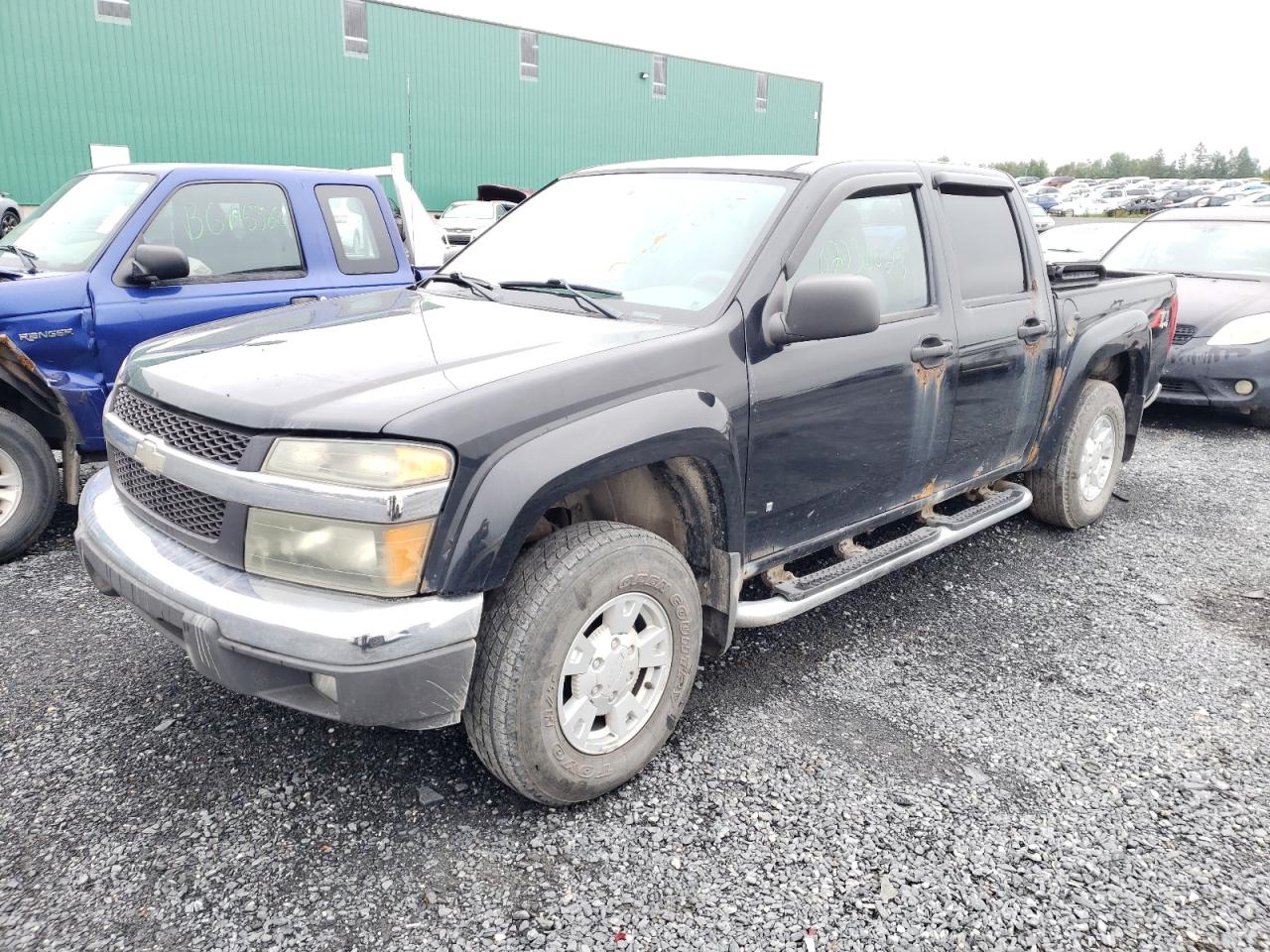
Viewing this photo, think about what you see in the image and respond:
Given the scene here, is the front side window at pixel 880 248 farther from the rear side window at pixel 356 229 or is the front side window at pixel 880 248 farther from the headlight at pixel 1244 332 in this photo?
the headlight at pixel 1244 332

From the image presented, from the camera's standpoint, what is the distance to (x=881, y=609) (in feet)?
12.9

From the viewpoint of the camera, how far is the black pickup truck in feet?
6.96

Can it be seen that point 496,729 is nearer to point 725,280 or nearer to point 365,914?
point 365,914

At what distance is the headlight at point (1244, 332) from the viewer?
7.09 meters

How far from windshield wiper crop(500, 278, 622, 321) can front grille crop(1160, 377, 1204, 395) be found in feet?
20.1

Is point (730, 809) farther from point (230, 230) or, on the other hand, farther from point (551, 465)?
point (230, 230)

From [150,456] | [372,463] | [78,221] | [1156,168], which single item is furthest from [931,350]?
[1156,168]


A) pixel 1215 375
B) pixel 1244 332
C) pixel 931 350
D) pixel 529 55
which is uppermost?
pixel 529 55

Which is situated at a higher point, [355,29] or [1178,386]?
[355,29]

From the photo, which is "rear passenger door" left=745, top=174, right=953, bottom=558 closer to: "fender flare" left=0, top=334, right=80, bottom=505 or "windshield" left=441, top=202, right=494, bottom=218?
"fender flare" left=0, top=334, right=80, bottom=505

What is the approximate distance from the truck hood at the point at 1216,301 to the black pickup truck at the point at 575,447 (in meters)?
4.30

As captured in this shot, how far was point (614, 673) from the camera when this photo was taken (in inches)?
100

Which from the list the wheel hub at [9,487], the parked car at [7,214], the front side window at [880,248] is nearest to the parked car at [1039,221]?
the front side window at [880,248]

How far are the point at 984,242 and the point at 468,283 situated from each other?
221cm
